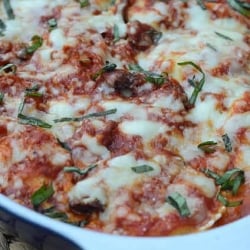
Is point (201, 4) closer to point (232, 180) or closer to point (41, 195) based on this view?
point (232, 180)

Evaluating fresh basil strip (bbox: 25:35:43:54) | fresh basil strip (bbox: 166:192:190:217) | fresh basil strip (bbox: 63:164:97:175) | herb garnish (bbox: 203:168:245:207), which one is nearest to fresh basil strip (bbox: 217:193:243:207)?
herb garnish (bbox: 203:168:245:207)

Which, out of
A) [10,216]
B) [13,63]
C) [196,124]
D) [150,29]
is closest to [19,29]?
[13,63]

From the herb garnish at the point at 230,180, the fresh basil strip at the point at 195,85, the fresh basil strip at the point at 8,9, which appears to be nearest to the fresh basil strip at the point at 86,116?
the fresh basil strip at the point at 195,85

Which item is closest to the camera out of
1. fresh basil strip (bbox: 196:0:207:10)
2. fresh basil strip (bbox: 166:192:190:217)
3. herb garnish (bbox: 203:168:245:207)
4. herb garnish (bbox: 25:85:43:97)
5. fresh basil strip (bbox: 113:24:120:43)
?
fresh basil strip (bbox: 166:192:190:217)

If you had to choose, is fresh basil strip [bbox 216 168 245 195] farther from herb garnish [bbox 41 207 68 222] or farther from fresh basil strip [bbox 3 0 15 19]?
fresh basil strip [bbox 3 0 15 19]

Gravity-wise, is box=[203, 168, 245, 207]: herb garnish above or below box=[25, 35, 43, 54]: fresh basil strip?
below

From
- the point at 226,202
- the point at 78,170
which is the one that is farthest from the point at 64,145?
the point at 226,202
